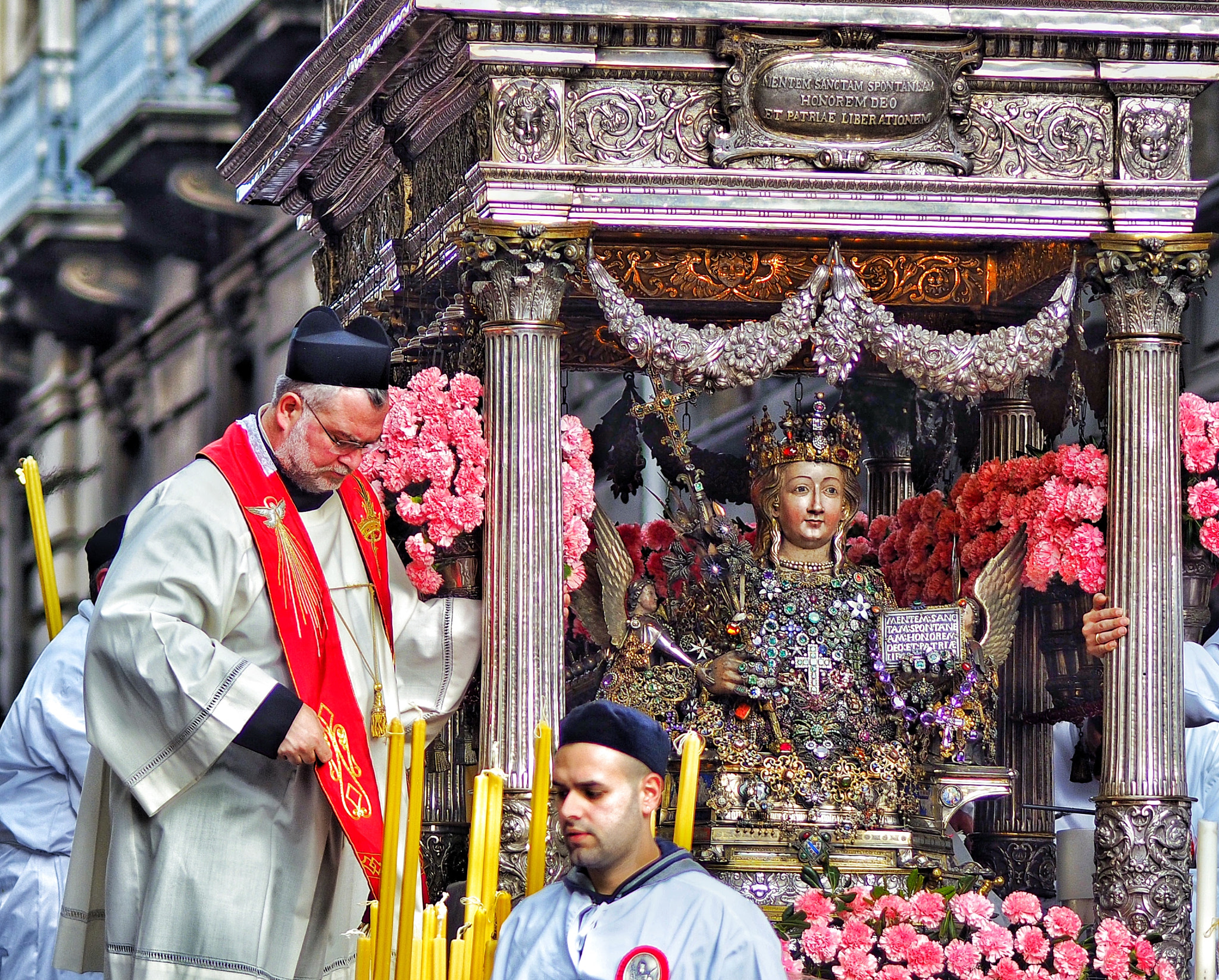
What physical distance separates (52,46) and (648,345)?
1446 cm

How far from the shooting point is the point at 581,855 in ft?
20.1

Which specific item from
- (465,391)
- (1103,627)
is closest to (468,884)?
(465,391)

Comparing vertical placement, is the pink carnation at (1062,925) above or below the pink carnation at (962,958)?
above

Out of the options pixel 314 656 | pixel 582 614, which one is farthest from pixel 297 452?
pixel 582 614

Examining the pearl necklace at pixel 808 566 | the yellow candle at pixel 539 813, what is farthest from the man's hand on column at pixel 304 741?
the pearl necklace at pixel 808 566

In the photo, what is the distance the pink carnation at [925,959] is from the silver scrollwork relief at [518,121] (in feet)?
Result: 8.79

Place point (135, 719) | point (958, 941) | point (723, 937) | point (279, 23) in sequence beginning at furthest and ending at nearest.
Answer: point (279, 23) → point (958, 941) → point (135, 719) → point (723, 937)

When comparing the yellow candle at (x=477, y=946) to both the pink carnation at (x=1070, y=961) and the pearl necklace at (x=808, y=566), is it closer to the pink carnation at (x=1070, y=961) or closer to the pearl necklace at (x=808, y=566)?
the pink carnation at (x=1070, y=961)

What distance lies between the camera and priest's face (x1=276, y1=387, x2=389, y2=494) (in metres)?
7.25

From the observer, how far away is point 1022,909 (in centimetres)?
802

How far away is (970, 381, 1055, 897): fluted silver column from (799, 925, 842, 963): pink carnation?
1.91 m

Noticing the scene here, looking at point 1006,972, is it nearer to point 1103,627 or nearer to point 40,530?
point 1103,627

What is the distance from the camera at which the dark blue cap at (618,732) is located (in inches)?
245

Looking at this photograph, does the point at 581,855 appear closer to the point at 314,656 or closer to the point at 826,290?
the point at 314,656
